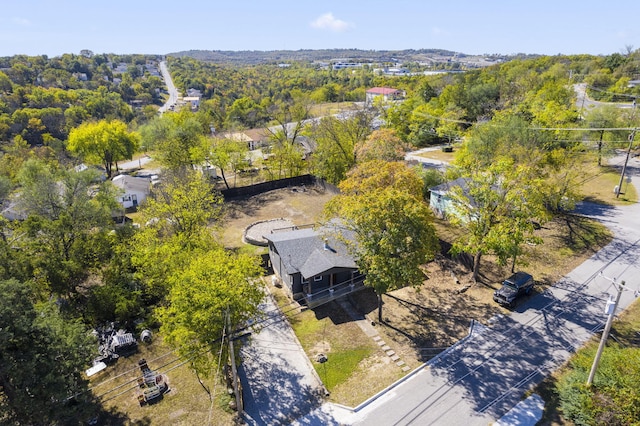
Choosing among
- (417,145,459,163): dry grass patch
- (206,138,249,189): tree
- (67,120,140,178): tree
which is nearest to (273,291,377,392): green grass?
(206,138,249,189): tree

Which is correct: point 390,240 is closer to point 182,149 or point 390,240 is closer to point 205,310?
A: point 205,310

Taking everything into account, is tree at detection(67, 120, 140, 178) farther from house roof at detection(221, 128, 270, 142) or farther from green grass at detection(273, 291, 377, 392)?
green grass at detection(273, 291, 377, 392)

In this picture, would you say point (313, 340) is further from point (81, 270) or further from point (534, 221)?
point (534, 221)

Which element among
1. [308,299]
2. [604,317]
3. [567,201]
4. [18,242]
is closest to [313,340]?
[308,299]

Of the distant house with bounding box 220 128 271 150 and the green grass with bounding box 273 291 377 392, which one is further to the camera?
the distant house with bounding box 220 128 271 150

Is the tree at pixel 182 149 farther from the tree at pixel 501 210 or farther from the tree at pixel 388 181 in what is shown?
the tree at pixel 501 210

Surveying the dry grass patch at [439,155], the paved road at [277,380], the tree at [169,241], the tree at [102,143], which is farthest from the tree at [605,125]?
the tree at [102,143]
